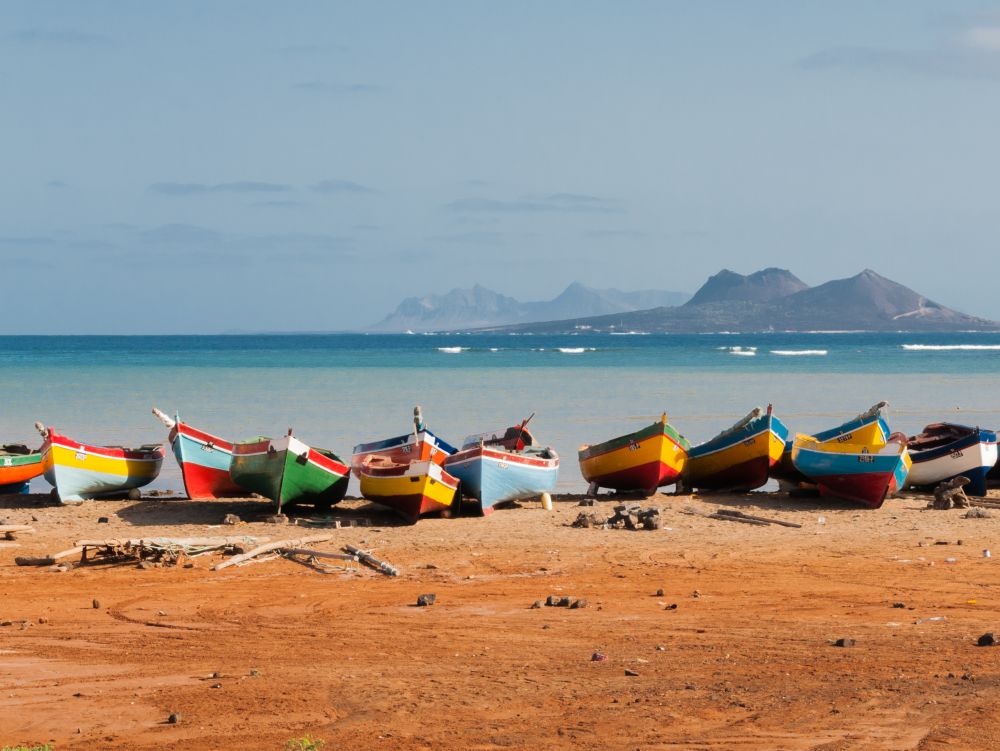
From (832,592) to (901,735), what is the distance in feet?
14.5

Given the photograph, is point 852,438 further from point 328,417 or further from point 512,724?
point 328,417

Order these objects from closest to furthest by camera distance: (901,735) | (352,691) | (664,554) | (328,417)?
1. (901,735)
2. (352,691)
3. (664,554)
4. (328,417)

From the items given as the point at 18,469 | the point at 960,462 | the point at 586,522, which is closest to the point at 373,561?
the point at 586,522

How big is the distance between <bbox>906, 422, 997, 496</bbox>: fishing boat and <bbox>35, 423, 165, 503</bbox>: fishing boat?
12016mm

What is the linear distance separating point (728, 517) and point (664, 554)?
2.65 meters

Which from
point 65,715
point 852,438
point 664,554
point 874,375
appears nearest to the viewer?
point 65,715

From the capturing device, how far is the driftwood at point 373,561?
43.2 ft

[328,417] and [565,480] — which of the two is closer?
[565,480]

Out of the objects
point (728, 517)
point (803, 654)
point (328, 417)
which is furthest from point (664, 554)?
point (328, 417)

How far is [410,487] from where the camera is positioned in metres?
16.5

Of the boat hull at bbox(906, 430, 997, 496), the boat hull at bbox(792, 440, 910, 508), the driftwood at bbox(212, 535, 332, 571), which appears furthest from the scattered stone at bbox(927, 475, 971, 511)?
the driftwood at bbox(212, 535, 332, 571)

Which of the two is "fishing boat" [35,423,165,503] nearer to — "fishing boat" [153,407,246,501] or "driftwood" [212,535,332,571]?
"fishing boat" [153,407,246,501]

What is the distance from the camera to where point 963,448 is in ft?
63.4

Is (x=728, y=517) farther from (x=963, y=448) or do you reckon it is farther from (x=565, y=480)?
(x=565, y=480)
